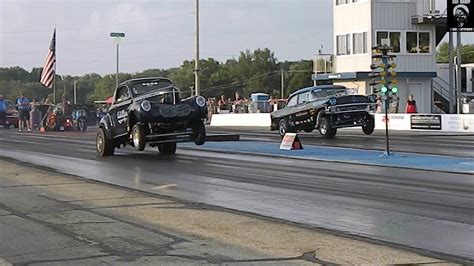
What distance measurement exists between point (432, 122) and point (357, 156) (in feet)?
56.6

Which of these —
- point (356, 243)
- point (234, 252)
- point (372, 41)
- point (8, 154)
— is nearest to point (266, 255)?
point (234, 252)

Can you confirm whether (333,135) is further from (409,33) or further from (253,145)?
(409,33)

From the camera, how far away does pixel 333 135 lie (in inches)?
1107

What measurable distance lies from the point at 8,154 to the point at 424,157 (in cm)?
1219

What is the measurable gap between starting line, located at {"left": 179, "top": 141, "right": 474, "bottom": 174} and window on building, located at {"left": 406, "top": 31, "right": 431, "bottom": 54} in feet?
89.1

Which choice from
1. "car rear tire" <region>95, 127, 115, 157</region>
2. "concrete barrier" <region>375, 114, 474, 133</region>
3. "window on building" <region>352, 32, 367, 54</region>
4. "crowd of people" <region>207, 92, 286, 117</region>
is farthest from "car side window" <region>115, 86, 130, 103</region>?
"window on building" <region>352, 32, 367, 54</region>

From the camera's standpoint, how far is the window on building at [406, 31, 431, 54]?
4947cm

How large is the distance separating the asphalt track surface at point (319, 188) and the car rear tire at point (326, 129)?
5337mm

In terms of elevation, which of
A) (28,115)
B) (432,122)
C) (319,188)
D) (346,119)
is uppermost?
(28,115)

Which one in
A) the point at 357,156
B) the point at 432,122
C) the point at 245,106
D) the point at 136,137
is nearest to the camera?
the point at 136,137

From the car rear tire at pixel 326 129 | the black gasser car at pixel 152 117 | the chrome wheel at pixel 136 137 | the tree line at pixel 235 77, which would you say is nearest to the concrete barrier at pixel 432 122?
the car rear tire at pixel 326 129

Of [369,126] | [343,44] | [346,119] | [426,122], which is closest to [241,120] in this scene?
[343,44]

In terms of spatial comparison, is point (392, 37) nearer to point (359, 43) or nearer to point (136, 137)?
point (359, 43)

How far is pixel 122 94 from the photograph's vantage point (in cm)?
2089
